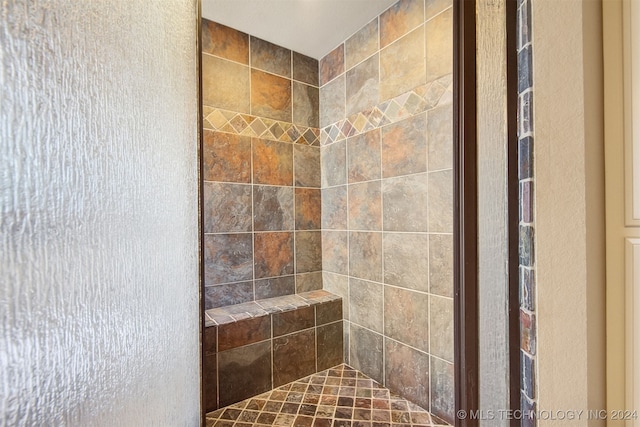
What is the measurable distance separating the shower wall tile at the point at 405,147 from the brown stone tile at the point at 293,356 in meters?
1.12

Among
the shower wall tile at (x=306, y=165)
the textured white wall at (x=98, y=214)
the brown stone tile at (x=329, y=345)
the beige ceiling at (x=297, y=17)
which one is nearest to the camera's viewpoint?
the textured white wall at (x=98, y=214)

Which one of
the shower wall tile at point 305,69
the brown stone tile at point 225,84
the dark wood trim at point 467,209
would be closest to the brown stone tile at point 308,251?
the brown stone tile at point 225,84

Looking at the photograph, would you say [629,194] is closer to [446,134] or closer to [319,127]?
[446,134]

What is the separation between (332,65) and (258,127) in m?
0.71

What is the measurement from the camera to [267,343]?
160cm

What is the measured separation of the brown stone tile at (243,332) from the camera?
4.83 feet

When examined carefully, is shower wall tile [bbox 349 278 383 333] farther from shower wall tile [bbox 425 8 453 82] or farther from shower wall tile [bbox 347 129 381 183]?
shower wall tile [bbox 425 8 453 82]

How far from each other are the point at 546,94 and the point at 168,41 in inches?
27.6

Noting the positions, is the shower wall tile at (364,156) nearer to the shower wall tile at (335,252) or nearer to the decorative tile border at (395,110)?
the decorative tile border at (395,110)

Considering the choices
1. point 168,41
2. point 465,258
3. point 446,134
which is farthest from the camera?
point 446,134

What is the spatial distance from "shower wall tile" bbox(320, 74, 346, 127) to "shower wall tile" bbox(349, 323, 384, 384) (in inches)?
56.5

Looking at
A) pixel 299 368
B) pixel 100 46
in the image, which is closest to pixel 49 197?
pixel 100 46

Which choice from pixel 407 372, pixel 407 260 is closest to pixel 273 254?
pixel 407 260

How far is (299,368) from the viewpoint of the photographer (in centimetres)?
168
